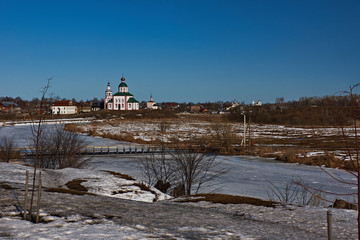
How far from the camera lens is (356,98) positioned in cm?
425

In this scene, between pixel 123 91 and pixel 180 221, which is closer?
pixel 180 221

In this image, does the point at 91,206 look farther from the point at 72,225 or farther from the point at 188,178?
the point at 188,178

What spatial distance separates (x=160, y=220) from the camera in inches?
412

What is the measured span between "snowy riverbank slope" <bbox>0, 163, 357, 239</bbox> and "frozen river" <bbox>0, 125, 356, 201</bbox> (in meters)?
6.32

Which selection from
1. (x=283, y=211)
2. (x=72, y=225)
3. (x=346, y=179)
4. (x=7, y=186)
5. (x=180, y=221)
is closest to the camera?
(x=72, y=225)

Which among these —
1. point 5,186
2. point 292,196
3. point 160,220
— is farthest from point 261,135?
point 160,220

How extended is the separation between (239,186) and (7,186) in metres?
13.0

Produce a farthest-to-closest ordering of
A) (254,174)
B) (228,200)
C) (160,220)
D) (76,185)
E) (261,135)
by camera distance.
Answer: (261,135)
(254,174)
(76,185)
(228,200)
(160,220)

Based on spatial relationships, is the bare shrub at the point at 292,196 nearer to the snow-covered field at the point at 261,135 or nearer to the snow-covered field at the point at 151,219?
the snow-covered field at the point at 151,219

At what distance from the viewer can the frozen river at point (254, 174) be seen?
65.6 ft

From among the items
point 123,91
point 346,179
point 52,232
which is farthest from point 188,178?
point 123,91

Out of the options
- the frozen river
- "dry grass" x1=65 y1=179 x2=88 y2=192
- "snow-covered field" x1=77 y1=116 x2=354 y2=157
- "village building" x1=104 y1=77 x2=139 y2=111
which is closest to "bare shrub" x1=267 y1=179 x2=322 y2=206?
the frozen river

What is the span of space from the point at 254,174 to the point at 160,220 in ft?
53.0

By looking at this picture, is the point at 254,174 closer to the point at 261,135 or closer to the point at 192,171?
the point at 192,171
